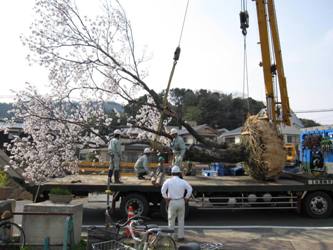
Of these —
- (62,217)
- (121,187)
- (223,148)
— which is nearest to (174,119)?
(223,148)

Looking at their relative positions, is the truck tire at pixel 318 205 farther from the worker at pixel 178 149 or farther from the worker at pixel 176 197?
the worker at pixel 176 197

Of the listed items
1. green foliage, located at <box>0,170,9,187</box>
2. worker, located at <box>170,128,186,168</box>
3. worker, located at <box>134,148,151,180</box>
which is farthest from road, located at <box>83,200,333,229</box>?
green foliage, located at <box>0,170,9,187</box>

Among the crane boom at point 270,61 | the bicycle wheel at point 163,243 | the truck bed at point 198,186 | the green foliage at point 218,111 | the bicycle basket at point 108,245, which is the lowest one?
the bicycle basket at point 108,245

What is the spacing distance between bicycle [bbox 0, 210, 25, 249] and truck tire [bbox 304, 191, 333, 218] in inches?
326

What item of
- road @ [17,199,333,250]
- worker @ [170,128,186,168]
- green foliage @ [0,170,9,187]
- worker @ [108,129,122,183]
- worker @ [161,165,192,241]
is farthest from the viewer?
green foliage @ [0,170,9,187]

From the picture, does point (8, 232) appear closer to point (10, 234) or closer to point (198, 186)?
point (10, 234)

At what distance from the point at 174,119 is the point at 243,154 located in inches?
111

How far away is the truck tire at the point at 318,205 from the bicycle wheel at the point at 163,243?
7022 millimetres

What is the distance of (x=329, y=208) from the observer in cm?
1250

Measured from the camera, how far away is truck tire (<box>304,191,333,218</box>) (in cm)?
1242

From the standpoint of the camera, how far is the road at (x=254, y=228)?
8938mm

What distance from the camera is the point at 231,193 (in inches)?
493

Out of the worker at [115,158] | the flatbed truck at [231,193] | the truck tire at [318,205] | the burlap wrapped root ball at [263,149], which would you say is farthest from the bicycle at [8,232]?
the truck tire at [318,205]

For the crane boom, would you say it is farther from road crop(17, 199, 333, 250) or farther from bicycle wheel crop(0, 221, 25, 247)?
bicycle wheel crop(0, 221, 25, 247)
